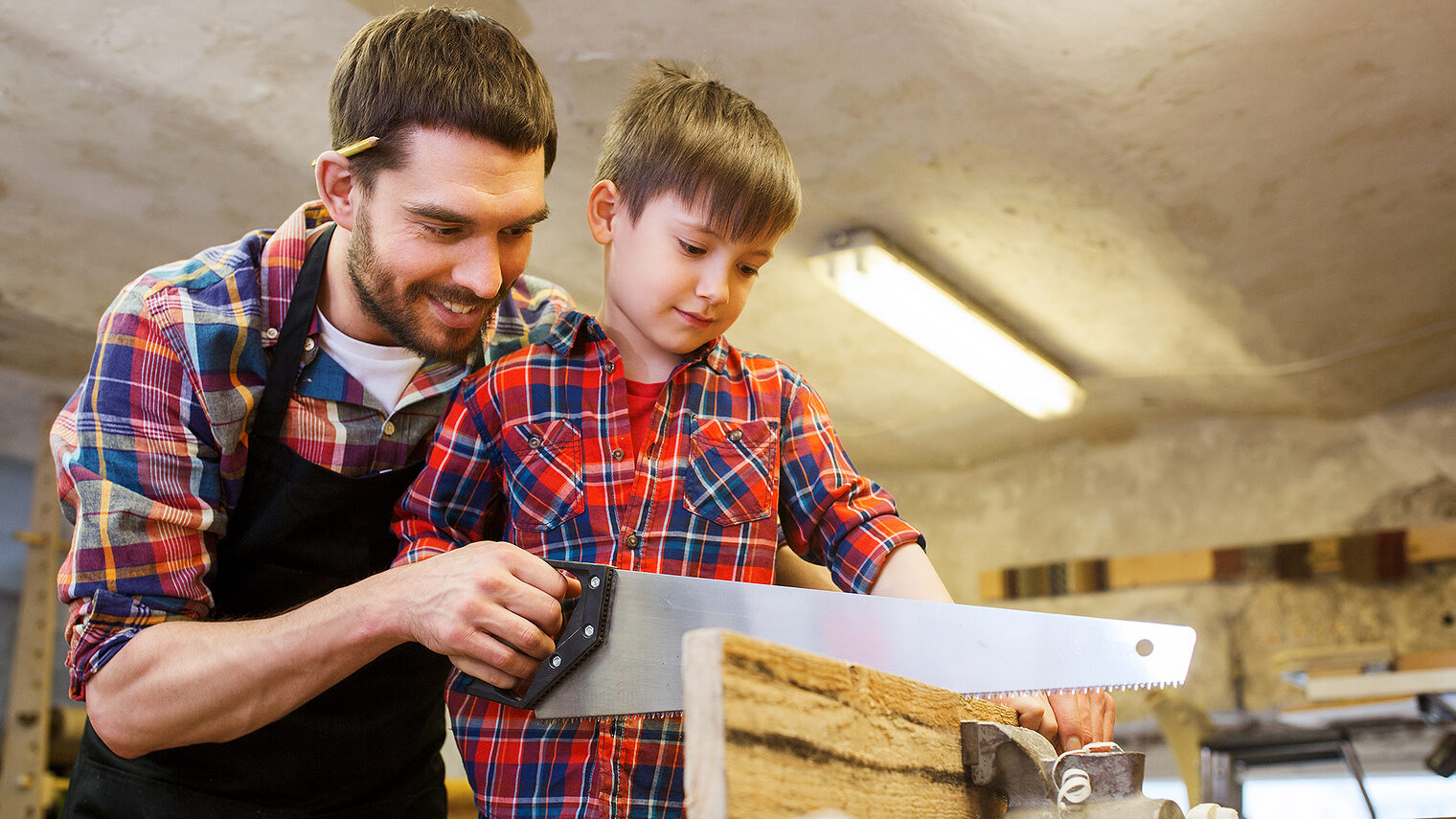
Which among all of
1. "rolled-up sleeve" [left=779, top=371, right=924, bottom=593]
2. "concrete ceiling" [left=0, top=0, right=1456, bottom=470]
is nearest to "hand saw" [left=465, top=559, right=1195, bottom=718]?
"rolled-up sleeve" [left=779, top=371, right=924, bottom=593]

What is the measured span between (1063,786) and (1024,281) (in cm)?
310

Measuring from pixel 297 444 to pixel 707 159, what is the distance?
2.48 ft

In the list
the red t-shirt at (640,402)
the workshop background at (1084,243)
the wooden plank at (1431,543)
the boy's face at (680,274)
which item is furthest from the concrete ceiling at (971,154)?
the red t-shirt at (640,402)

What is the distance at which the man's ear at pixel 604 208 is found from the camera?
168 cm

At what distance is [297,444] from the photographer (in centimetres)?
167

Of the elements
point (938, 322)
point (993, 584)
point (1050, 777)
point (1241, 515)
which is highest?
point (938, 322)

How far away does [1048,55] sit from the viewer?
107 inches

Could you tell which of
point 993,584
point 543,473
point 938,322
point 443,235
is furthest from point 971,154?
point 993,584

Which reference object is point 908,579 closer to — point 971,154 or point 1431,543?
point 971,154

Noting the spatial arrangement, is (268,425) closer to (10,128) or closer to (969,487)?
(10,128)

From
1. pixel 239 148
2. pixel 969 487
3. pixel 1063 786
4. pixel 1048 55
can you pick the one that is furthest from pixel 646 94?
pixel 969 487

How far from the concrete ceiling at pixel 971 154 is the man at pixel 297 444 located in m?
1.06

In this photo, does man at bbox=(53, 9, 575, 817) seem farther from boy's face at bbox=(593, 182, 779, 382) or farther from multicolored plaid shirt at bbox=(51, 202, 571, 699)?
boy's face at bbox=(593, 182, 779, 382)

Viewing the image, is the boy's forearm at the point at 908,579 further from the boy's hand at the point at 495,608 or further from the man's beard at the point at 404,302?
the man's beard at the point at 404,302
